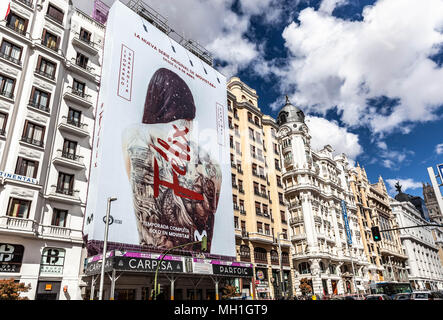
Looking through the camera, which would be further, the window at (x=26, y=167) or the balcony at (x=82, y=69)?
the balcony at (x=82, y=69)

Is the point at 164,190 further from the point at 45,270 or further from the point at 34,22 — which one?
the point at 34,22

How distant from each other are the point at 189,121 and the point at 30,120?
56.3 ft

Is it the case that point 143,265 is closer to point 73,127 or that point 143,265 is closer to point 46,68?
point 73,127

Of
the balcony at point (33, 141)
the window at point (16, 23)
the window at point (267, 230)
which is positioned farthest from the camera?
the window at point (267, 230)

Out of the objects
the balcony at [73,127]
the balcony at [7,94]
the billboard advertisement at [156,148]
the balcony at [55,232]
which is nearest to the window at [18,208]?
the balcony at [55,232]

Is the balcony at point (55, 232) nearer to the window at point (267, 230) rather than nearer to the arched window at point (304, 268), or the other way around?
the window at point (267, 230)

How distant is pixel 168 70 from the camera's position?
1533 inches

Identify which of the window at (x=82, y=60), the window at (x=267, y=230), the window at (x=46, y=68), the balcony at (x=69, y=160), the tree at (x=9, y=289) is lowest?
the tree at (x=9, y=289)

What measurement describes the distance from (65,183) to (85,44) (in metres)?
15.9

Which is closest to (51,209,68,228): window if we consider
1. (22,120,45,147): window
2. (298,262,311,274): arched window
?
(22,120,45,147): window

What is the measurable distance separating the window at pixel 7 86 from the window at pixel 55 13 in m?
9.29

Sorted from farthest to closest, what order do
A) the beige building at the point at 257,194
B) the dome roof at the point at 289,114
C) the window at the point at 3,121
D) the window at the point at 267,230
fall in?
the dome roof at the point at 289,114
the window at the point at 267,230
the beige building at the point at 257,194
the window at the point at 3,121

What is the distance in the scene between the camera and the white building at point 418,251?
9581 cm

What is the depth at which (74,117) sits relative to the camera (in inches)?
1278
